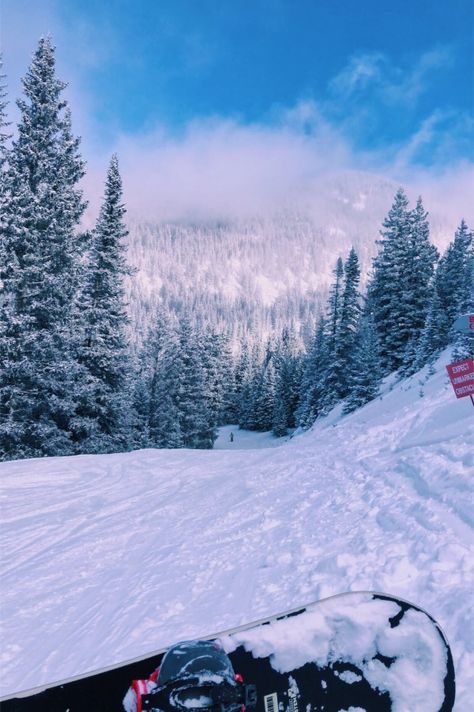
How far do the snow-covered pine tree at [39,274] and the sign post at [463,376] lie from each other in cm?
1445

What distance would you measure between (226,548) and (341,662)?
412 centimetres

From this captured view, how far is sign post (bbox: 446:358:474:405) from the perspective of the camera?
27.7ft

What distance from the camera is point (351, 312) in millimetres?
37562

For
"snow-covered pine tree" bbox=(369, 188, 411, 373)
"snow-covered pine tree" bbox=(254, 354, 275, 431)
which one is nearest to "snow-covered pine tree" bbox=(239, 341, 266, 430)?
"snow-covered pine tree" bbox=(254, 354, 275, 431)

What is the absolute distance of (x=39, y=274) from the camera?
16828mm

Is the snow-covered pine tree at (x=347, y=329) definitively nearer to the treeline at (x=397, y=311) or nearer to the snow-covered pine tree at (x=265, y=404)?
the treeline at (x=397, y=311)

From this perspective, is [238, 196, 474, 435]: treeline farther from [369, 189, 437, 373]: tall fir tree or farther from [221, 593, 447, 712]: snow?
[221, 593, 447, 712]: snow

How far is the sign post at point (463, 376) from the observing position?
27.7ft

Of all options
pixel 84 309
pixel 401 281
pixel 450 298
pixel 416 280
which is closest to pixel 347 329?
pixel 401 281

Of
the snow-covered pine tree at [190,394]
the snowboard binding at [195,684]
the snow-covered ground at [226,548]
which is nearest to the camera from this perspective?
the snowboard binding at [195,684]

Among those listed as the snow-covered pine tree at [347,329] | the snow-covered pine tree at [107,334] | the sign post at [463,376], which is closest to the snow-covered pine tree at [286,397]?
the snow-covered pine tree at [347,329]

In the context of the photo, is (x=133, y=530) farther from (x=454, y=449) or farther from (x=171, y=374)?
(x=171, y=374)

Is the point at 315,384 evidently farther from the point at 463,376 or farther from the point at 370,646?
the point at 370,646

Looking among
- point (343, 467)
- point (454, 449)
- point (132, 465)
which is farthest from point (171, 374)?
point (454, 449)
